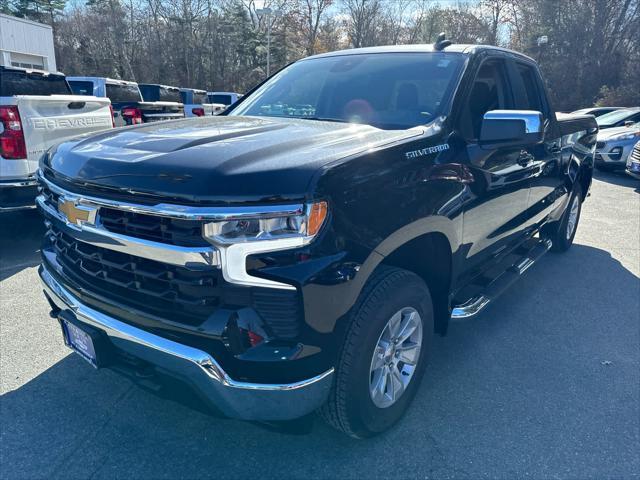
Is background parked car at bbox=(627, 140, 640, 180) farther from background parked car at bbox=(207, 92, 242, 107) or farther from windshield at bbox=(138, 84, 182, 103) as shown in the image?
background parked car at bbox=(207, 92, 242, 107)

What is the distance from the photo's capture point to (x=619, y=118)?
45.8 feet

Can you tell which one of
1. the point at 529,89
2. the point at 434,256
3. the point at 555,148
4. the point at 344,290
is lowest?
the point at 434,256

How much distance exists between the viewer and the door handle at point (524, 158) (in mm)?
3477

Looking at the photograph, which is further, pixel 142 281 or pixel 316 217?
pixel 142 281

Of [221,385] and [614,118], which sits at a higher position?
[614,118]

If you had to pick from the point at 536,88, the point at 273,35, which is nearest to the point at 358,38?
the point at 273,35

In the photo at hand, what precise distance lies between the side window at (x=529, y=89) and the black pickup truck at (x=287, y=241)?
3.55 ft

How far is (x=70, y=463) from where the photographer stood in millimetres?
2275

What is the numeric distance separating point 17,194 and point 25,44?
943 inches

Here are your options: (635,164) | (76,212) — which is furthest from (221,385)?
(635,164)

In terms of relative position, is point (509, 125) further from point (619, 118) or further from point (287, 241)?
point (619, 118)

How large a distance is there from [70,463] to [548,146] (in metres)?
4.12

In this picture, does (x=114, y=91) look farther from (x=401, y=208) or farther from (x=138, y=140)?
(x=401, y=208)

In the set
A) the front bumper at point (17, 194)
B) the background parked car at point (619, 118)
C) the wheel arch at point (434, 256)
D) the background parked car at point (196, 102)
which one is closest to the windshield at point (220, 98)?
the background parked car at point (196, 102)
